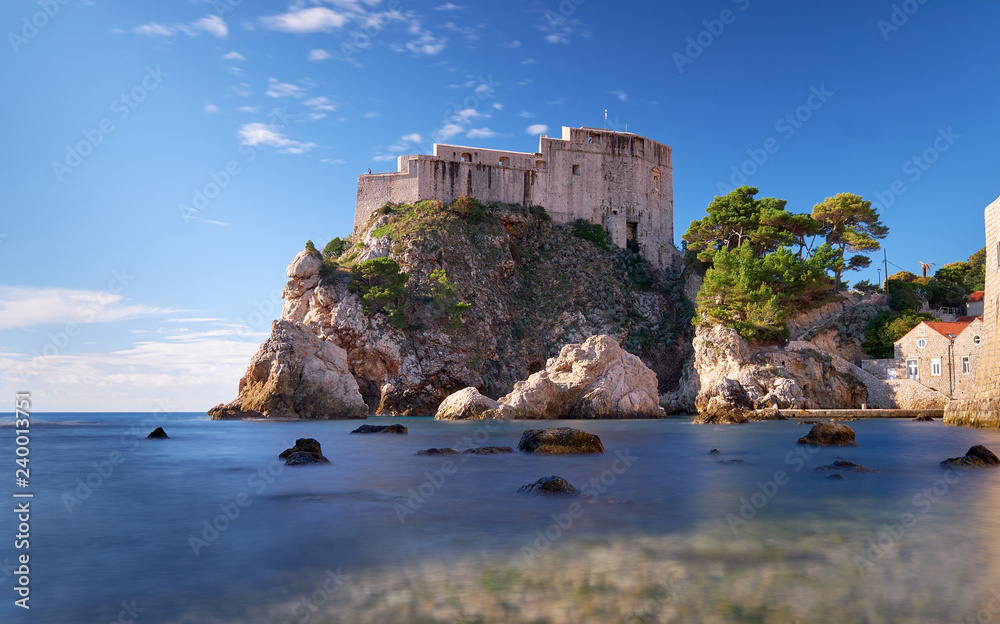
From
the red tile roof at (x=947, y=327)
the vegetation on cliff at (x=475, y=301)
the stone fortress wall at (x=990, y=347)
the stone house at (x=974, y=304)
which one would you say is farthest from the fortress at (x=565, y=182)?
the stone fortress wall at (x=990, y=347)

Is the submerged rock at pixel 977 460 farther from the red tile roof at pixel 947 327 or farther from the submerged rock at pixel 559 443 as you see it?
the red tile roof at pixel 947 327

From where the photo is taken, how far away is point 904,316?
39.5 m

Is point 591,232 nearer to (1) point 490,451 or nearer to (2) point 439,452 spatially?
(1) point 490,451

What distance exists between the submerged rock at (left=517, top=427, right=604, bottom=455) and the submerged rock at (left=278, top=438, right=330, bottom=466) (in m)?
4.76

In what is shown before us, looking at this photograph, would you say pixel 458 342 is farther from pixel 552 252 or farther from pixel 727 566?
pixel 727 566

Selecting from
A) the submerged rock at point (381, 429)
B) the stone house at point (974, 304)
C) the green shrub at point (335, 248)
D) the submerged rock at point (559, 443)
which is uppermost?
the green shrub at point (335, 248)

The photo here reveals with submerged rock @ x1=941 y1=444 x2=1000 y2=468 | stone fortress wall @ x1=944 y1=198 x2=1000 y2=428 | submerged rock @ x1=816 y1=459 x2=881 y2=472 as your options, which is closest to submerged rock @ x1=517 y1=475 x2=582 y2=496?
submerged rock @ x1=816 y1=459 x2=881 y2=472

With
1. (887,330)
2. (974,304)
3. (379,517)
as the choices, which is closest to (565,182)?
(887,330)

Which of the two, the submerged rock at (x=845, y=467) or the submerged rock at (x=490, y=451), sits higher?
the submerged rock at (x=845, y=467)

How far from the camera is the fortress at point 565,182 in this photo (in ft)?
178

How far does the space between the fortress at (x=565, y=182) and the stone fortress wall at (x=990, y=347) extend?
115ft

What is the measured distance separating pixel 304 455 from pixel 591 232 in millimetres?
44817

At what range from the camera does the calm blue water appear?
17.3ft

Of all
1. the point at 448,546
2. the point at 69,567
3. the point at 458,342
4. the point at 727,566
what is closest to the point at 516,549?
the point at 448,546
